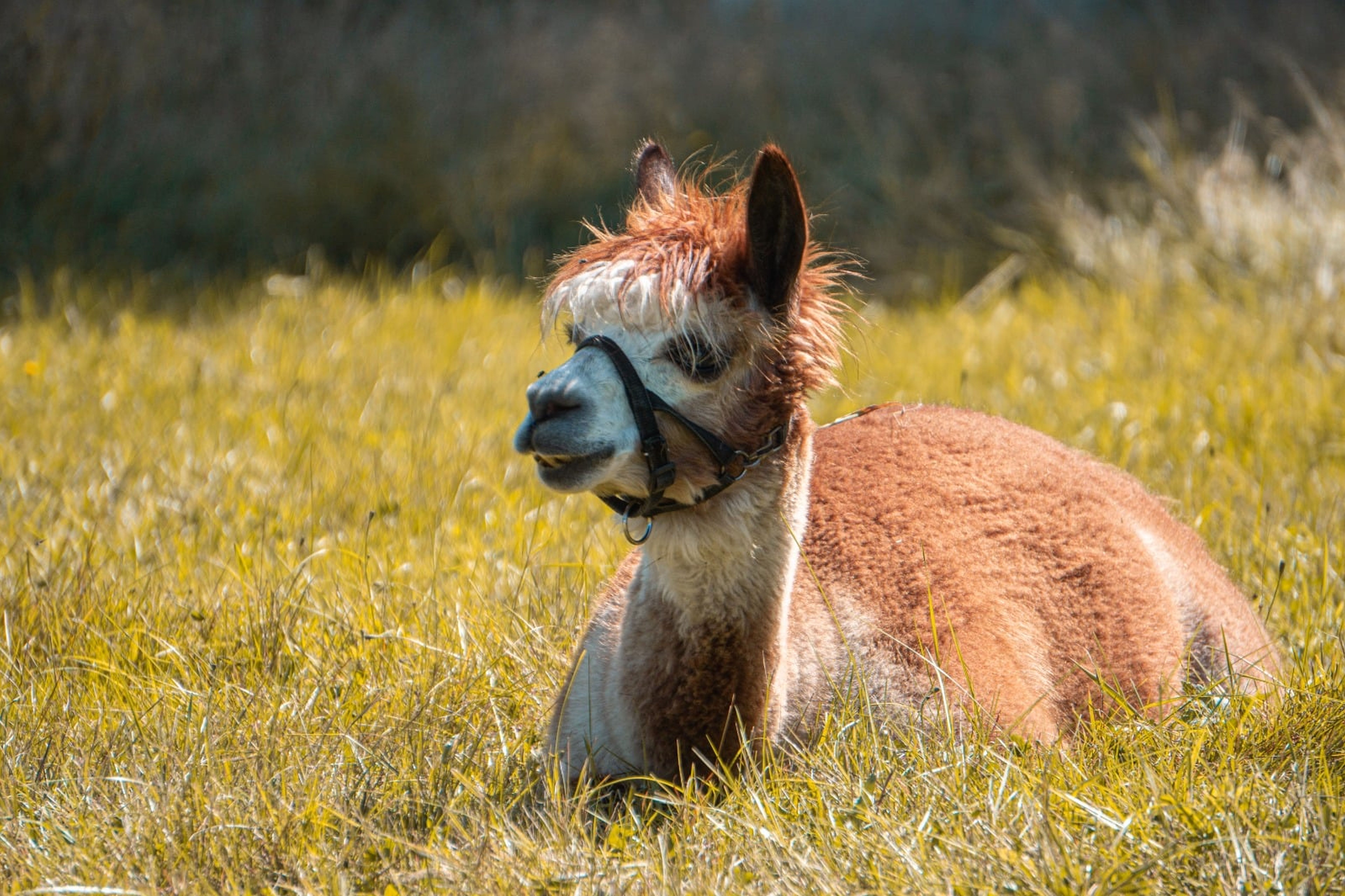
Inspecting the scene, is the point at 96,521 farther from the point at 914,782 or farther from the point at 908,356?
the point at 908,356

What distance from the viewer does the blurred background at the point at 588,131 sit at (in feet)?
25.7

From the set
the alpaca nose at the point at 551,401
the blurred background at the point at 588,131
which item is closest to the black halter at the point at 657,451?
the alpaca nose at the point at 551,401

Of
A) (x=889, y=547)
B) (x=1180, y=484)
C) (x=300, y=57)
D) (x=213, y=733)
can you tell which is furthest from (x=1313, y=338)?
(x=300, y=57)

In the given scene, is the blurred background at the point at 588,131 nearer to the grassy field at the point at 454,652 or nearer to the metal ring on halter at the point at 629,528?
the grassy field at the point at 454,652

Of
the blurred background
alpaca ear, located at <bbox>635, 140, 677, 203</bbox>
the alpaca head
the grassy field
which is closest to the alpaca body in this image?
the grassy field

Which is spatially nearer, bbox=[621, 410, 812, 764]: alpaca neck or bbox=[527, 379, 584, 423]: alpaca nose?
bbox=[527, 379, 584, 423]: alpaca nose

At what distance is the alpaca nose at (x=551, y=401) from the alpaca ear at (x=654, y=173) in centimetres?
74

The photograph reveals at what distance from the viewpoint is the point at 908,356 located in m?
6.73

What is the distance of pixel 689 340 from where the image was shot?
260cm

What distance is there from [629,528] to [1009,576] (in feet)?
3.56

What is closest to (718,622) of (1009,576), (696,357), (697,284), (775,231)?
(696,357)

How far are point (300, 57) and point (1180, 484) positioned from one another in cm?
718

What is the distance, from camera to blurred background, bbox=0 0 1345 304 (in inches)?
308

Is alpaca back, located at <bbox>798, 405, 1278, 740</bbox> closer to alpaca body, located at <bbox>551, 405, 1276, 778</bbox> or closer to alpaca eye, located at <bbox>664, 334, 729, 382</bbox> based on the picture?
alpaca body, located at <bbox>551, 405, 1276, 778</bbox>
